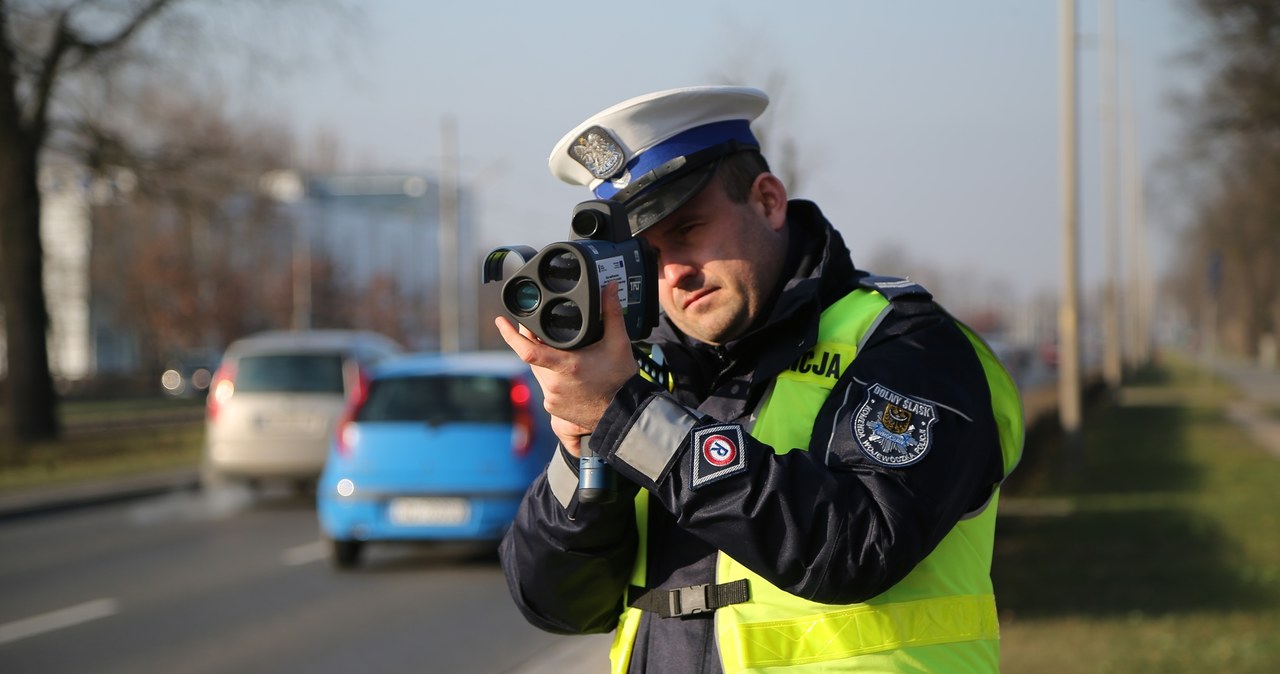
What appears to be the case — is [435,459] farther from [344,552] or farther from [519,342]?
[519,342]

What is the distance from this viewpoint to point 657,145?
7.45 ft

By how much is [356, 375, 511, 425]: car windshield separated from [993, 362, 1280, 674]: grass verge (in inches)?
149

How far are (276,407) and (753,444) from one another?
550 inches

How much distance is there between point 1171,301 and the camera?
127688 mm

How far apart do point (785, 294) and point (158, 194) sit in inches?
865

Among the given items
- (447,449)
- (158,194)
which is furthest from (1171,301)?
(447,449)

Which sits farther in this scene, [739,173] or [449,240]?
[449,240]

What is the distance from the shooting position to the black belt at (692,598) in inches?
82.3

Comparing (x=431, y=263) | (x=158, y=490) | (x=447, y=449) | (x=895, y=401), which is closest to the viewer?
(x=895, y=401)

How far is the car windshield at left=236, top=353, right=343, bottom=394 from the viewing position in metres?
15.5

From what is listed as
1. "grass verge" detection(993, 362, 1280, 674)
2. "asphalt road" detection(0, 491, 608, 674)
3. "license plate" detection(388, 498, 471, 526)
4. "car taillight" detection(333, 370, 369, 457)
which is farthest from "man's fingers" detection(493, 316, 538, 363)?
"car taillight" detection(333, 370, 369, 457)

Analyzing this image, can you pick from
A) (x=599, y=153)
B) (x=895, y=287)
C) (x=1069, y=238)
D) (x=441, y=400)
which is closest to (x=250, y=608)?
(x=441, y=400)

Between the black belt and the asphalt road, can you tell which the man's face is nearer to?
the black belt

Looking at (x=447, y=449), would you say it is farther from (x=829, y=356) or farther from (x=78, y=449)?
(x=78, y=449)
